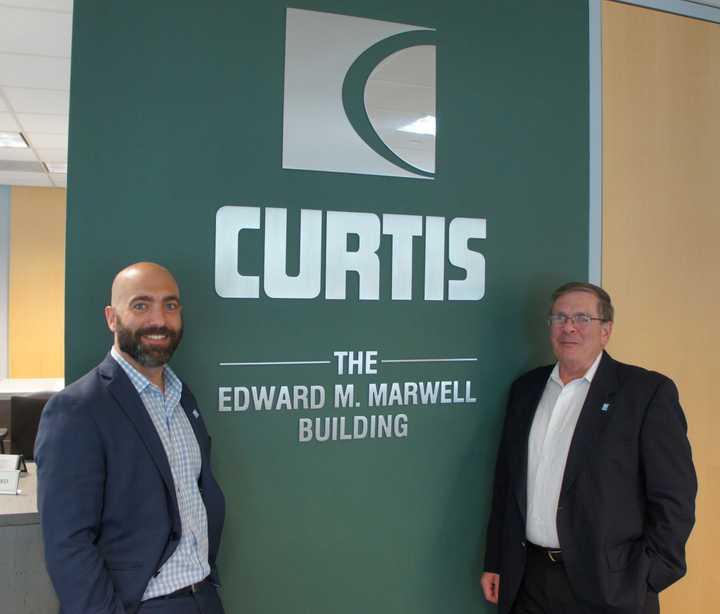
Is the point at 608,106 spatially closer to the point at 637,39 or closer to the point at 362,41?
the point at 637,39

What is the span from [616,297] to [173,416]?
6.20 ft

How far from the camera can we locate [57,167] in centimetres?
823

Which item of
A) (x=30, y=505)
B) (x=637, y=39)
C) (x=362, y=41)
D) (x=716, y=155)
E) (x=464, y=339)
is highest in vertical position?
(x=637, y=39)

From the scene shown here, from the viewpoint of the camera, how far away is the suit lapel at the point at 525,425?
224 cm

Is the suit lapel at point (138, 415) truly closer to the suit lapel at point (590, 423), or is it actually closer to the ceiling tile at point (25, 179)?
the suit lapel at point (590, 423)

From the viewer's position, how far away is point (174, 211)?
2.21 meters

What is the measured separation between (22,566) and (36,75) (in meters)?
3.88

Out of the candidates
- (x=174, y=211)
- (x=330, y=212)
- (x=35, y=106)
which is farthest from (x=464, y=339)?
(x=35, y=106)

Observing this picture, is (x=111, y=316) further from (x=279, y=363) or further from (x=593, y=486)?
(x=593, y=486)

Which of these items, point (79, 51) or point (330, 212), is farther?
point (330, 212)

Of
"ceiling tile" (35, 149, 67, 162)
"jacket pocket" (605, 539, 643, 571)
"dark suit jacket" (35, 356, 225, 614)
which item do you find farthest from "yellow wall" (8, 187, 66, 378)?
"jacket pocket" (605, 539, 643, 571)

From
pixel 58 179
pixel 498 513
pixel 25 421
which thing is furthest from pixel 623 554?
pixel 58 179

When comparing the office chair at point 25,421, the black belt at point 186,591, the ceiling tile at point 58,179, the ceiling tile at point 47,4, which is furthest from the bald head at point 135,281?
the ceiling tile at point 58,179

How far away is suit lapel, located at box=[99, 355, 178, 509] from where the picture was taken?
5.54ft
